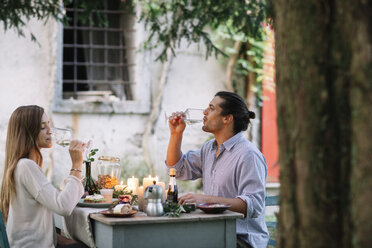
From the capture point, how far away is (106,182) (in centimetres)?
362

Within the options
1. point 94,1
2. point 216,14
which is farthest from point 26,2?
point 216,14

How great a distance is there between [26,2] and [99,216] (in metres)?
3.86

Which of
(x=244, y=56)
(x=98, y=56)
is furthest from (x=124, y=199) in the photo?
(x=244, y=56)

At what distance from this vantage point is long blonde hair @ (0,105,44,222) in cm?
281

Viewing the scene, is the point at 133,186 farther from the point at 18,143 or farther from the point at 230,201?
the point at 18,143

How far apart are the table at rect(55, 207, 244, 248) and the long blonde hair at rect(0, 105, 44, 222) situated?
0.48 m

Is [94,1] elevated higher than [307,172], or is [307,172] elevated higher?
[94,1]

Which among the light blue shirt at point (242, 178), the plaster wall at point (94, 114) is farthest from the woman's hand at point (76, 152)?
the plaster wall at point (94, 114)

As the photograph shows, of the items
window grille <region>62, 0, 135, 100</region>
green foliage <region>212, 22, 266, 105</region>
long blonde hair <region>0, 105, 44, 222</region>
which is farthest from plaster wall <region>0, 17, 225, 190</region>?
long blonde hair <region>0, 105, 44, 222</region>

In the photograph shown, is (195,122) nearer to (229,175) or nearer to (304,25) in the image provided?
(229,175)

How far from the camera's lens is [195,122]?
350 centimetres

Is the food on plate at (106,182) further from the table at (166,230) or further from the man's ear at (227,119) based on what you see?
the man's ear at (227,119)

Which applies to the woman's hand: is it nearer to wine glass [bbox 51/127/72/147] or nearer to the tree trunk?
wine glass [bbox 51/127/72/147]

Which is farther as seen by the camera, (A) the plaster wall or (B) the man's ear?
(A) the plaster wall
